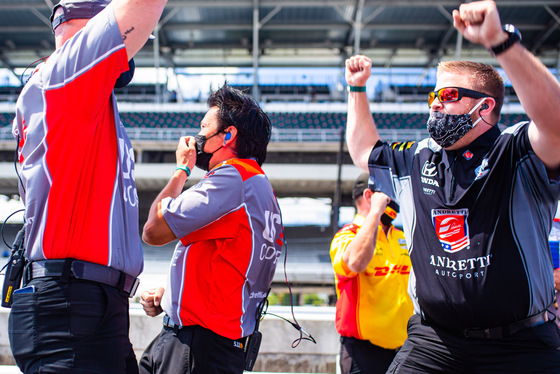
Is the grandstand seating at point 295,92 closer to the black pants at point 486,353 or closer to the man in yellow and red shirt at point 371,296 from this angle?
the man in yellow and red shirt at point 371,296

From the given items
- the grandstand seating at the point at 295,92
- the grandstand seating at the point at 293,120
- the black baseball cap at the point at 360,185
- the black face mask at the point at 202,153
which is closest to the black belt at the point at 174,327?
the black face mask at the point at 202,153

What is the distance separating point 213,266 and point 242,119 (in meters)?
0.76

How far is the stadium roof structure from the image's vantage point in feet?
73.7

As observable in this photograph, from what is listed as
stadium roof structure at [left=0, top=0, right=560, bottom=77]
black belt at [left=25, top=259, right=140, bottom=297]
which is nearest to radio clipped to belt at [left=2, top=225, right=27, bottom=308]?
black belt at [left=25, top=259, right=140, bottom=297]

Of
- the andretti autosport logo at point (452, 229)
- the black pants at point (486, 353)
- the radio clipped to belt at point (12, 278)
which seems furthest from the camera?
the andretti autosport logo at point (452, 229)

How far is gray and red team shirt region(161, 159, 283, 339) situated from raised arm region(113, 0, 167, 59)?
690 millimetres

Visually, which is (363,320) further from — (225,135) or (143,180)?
(143,180)

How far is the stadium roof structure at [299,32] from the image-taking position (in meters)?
22.5

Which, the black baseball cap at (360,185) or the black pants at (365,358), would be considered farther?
the black baseball cap at (360,185)

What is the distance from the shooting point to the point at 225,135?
2.34 meters

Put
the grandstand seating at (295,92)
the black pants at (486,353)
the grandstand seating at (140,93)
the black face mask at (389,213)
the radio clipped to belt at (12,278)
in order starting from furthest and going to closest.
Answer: the grandstand seating at (140,93) < the grandstand seating at (295,92) < the black face mask at (389,213) < the black pants at (486,353) < the radio clipped to belt at (12,278)

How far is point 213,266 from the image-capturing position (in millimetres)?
2004

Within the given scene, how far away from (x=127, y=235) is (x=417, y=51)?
2841cm

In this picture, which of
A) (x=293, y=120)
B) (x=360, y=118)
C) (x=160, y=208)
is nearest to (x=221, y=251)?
(x=160, y=208)
